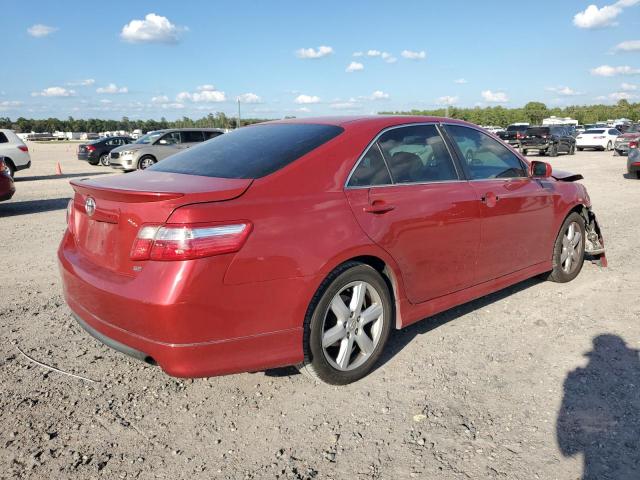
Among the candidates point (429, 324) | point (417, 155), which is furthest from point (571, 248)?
point (417, 155)

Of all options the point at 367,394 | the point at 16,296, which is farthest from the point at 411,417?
the point at 16,296

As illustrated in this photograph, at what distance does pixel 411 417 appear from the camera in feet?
10.0

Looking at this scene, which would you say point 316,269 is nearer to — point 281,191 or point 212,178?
point 281,191

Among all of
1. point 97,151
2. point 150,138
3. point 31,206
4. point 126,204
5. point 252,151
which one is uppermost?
point 252,151

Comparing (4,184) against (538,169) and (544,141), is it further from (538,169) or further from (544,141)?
(544,141)

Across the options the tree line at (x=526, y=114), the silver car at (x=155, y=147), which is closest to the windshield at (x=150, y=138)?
the silver car at (x=155, y=147)

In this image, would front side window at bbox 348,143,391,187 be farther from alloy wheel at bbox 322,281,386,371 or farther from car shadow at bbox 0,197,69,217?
car shadow at bbox 0,197,69,217

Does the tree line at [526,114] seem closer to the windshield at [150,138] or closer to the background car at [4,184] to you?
the windshield at [150,138]

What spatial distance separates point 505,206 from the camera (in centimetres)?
438

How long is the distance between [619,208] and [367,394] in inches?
365

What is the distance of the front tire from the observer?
122 inches

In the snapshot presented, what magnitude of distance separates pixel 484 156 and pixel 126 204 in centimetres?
295

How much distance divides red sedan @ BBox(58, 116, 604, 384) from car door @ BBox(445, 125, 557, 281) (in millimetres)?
21

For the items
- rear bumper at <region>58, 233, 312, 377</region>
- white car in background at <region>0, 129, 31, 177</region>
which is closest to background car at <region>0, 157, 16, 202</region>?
white car in background at <region>0, 129, 31, 177</region>
